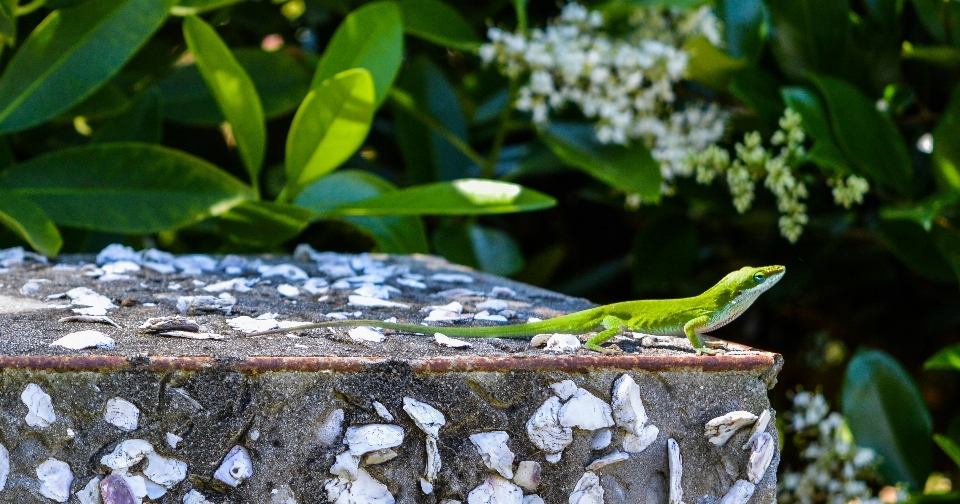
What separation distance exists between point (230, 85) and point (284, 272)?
0.40 meters

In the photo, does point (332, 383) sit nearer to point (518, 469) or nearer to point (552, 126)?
point (518, 469)

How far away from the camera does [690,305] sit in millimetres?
1250

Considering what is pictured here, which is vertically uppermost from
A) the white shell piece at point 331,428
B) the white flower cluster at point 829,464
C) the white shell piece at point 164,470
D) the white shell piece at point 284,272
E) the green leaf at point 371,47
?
the green leaf at point 371,47

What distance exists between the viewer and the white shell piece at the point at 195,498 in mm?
966

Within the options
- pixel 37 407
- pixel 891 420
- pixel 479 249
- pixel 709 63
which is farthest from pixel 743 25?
pixel 37 407

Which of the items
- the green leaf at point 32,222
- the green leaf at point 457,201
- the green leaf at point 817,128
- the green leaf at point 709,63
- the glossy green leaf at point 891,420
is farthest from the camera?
the green leaf at point 709,63

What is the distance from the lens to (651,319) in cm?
126

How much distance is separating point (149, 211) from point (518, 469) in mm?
1087

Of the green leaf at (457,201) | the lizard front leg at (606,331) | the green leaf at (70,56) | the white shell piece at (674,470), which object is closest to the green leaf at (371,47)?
the green leaf at (457,201)

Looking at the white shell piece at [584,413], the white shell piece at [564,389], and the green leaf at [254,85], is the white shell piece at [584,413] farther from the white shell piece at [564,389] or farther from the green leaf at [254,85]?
the green leaf at [254,85]

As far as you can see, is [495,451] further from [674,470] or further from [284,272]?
[284,272]

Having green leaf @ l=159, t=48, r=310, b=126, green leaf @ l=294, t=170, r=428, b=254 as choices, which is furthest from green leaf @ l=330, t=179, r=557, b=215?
green leaf @ l=159, t=48, r=310, b=126

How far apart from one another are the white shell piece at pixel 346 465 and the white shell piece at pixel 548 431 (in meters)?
0.20

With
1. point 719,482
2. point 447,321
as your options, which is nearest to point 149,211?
point 447,321
